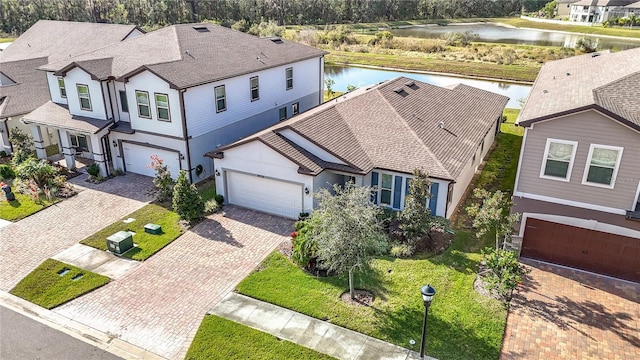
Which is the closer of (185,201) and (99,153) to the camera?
(185,201)

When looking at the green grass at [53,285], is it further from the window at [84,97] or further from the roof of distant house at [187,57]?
the window at [84,97]

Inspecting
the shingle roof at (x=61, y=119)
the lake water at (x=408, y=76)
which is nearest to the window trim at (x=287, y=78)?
the shingle roof at (x=61, y=119)

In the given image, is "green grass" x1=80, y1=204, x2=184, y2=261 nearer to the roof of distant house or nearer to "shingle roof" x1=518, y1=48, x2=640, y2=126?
the roof of distant house

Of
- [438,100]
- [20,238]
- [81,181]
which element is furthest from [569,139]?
[81,181]

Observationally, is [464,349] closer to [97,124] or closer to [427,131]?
[427,131]

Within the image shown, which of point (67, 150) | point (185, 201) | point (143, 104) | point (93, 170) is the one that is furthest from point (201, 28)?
point (185, 201)

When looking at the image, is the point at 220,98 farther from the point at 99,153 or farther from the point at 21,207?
the point at 21,207
